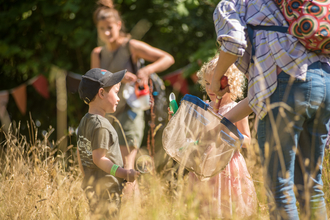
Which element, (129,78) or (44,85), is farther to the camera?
(44,85)

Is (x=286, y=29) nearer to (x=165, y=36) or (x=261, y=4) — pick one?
(x=261, y=4)

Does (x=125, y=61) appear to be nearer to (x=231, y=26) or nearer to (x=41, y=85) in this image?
(x=231, y=26)

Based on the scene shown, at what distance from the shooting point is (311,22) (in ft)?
4.58

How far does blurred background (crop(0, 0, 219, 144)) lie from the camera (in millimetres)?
4871

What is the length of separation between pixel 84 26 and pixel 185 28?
5.19 feet

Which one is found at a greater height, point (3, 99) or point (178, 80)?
point (178, 80)

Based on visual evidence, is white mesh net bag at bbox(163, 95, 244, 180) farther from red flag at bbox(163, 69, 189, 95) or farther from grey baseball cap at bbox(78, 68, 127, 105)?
red flag at bbox(163, 69, 189, 95)

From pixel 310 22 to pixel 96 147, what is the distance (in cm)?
132

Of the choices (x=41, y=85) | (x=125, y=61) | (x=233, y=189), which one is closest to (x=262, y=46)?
(x=233, y=189)

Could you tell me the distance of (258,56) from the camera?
60.4 inches

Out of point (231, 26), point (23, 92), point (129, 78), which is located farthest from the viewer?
point (23, 92)

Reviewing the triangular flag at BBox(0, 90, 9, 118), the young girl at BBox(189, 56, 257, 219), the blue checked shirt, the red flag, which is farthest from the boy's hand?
the triangular flag at BBox(0, 90, 9, 118)

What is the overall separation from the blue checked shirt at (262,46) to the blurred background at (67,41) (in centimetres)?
267

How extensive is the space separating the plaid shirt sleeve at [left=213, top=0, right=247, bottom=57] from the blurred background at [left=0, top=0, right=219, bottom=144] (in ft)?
8.67
